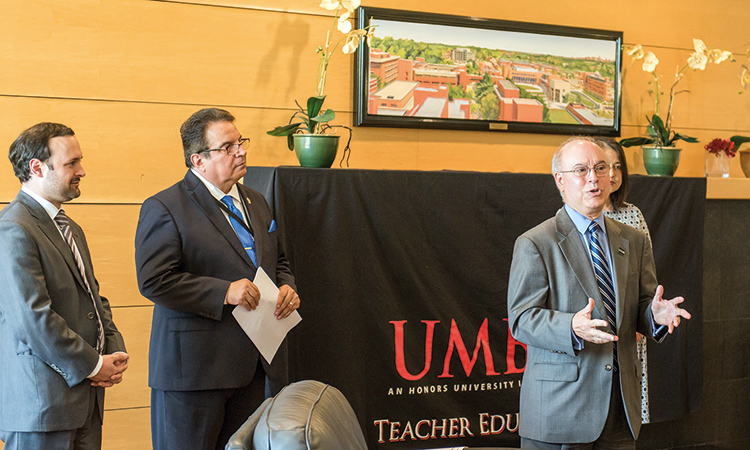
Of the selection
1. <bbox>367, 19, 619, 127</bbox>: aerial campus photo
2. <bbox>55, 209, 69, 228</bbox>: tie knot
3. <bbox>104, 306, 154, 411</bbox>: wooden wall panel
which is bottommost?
<bbox>104, 306, 154, 411</bbox>: wooden wall panel

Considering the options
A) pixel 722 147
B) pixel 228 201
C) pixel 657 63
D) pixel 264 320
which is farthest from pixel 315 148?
pixel 722 147

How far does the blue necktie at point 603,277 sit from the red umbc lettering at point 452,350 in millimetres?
1242

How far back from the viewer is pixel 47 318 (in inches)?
79.0

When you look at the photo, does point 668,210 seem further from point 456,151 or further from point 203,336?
point 203,336

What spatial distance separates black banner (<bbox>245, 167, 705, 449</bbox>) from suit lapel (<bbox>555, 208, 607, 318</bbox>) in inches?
46.6

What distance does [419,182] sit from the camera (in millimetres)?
3289

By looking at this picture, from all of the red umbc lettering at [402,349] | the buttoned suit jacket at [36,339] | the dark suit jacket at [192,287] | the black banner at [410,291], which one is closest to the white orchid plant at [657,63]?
the black banner at [410,291]

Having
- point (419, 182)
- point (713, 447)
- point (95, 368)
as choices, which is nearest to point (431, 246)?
point (419, 182)

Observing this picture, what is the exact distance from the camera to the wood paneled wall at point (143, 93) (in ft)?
10.3

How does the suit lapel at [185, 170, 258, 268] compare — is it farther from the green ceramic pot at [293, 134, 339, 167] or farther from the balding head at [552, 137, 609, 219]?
the balding head at [552, 137, 609, 219]

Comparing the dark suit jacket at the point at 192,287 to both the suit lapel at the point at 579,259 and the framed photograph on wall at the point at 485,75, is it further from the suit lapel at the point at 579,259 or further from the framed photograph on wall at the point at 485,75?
the framed photograph on wall at the point at 485,75

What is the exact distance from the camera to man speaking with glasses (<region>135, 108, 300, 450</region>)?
7.57 ft

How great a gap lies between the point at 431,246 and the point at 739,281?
221cm

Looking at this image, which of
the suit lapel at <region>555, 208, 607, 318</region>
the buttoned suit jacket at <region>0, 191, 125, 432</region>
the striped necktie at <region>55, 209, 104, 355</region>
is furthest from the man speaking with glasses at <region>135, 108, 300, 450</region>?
the suit lapel at <region>555, 208, 607, 318</region>
